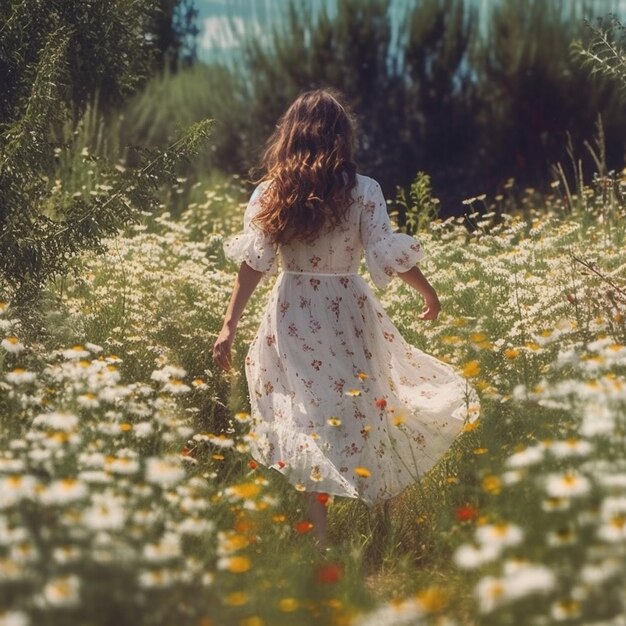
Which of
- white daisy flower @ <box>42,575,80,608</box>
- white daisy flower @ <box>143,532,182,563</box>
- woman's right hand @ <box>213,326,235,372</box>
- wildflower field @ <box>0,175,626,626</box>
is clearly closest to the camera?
white daisy flower @ <box>42,575,80,608</box>

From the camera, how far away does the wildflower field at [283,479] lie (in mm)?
2289

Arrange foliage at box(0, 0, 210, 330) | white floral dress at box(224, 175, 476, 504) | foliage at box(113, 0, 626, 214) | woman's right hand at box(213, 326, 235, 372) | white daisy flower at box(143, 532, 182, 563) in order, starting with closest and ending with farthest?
white daisy flower at box(143, 532, 182, 563) → white floral dress at box(224, 175, 476, 504) → woman's right hand at box(213, 326, 235, 372) → foliage at box(0, 0, 210, 330) → foliage at box(113, 0, 626, 214)

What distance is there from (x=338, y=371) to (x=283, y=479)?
48 cm

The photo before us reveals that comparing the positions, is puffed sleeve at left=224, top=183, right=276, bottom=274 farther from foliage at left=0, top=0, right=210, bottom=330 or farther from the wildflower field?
foliage at left=0, top=0, right=210, bottom=330

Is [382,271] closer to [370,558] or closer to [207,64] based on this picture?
[370,558]

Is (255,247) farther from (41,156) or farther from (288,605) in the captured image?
(288,605)

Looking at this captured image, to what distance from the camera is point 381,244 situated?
4.26 m

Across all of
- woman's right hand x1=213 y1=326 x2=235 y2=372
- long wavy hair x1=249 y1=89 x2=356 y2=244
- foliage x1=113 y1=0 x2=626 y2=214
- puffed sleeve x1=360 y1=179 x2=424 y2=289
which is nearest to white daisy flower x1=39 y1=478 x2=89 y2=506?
woman's right hand x1=213 y1=326 x2=235 y2=372

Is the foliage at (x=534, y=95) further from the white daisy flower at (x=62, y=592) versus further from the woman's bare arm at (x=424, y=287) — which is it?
the white daisy flower at (x=62, y=592)

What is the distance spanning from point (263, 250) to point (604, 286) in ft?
5.85

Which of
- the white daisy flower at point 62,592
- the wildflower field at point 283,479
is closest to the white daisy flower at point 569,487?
the wildflower field at point 283,479

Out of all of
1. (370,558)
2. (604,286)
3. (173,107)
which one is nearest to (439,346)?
(604,286)

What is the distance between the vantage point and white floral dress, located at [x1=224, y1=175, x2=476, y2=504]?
4.18 metres

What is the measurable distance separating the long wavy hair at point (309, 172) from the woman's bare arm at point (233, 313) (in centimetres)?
20
